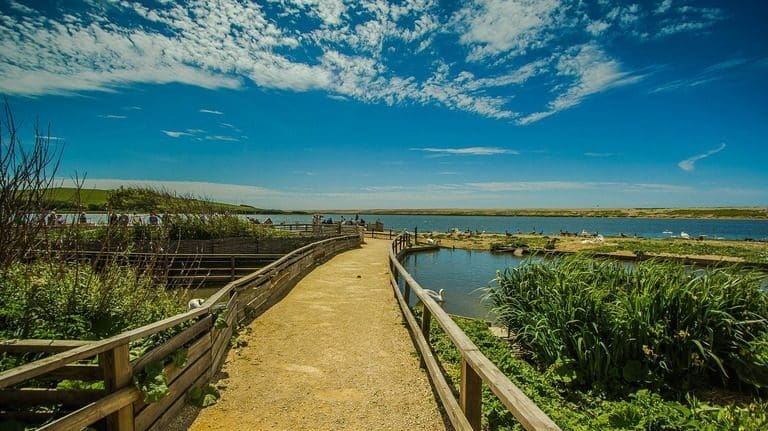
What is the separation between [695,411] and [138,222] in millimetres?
22585

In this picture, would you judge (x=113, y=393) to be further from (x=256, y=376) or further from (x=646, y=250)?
(x=646, y=250)

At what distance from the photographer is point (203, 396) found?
432 centimetres

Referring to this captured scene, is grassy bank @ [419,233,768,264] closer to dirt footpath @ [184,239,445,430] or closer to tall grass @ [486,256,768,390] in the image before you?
tall grass @ [486,256,768,390]

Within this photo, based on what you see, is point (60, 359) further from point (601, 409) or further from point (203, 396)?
point (601, 409)

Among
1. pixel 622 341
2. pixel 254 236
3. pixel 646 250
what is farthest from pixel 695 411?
pixel 646 250

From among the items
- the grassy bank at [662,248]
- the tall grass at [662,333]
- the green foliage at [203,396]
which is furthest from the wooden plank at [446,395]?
the grassy bank at [662,248]

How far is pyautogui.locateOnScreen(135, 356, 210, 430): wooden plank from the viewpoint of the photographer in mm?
3342

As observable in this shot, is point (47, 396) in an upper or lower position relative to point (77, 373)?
lower

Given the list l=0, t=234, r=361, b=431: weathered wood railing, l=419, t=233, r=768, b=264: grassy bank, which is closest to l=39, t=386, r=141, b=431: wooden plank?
l=0, t=234, r=361, b=431: weathered wood railing

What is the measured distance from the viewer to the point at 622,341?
A: 5809mm

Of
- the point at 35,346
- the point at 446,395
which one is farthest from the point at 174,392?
the point at 446,395

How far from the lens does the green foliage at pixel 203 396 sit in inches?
165

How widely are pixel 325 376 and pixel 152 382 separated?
89.9 inches

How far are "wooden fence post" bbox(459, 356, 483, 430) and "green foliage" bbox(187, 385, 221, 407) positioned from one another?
2.88 metres
